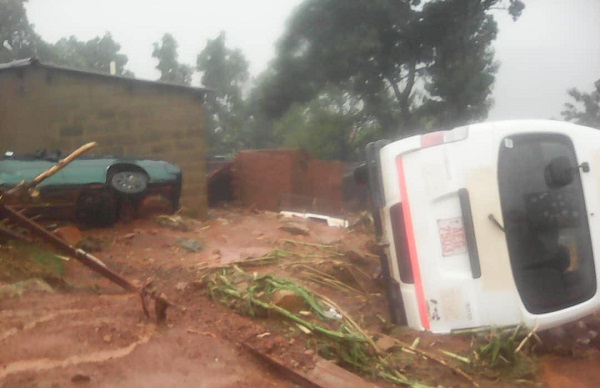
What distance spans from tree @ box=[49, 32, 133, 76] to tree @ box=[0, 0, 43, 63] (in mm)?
651

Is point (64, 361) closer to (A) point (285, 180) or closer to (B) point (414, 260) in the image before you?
(B) point (414, 260)

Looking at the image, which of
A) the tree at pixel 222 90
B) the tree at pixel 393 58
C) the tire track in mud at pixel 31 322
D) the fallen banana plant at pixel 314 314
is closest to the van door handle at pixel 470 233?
the fallen banana plant at pixel 314 314

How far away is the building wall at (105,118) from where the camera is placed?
1176 centimetres

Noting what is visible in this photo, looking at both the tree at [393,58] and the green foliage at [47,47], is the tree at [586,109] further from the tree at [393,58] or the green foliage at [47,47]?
the green foliage at [47,47]

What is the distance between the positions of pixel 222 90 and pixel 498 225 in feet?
62.6

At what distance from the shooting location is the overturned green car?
897cm

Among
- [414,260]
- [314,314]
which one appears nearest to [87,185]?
[314,314]

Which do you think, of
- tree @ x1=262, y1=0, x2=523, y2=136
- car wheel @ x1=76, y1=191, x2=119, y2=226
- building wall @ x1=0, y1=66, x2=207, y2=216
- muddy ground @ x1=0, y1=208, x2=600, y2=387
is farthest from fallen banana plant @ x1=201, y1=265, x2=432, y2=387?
tree @ x1=262, y1=0, x2=523, y2=136

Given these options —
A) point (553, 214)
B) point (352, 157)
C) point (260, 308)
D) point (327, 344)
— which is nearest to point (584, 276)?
Result: point (553, 214)

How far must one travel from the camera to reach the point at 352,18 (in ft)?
59.6

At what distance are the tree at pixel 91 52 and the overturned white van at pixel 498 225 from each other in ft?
72.4

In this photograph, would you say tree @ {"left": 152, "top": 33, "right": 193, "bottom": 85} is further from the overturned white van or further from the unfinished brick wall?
the overturned white van

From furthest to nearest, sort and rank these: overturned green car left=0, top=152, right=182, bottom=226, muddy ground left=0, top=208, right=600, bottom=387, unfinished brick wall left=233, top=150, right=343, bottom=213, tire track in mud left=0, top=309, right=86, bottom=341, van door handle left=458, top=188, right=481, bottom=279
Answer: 1. unfinished brick wall left=233, top=150, right=343, bottom=213
2. overturned green car left=0, top=152, right=182, bottom=226
3. van door handle left=458, top=188, right=481, bottom=279
4. tire track in mud left=0, top=309, right=86, bottom=341
5. muddy ground left=0, top=208, right=600, bottom=387

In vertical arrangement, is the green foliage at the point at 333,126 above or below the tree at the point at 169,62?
below
